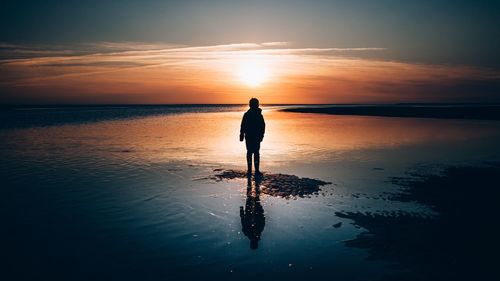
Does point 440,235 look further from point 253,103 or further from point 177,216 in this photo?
point 253,103

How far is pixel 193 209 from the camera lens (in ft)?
28.0

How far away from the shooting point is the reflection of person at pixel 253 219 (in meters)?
6.85

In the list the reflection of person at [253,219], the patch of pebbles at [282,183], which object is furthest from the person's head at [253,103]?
the reflection of person at [253,219]

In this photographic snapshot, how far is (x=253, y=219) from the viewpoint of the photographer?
25.6ft

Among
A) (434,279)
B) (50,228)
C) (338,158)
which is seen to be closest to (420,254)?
(434,279)

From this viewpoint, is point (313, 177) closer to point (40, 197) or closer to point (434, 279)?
point (434, 279)

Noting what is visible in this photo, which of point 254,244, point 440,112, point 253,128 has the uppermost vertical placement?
point 253,128

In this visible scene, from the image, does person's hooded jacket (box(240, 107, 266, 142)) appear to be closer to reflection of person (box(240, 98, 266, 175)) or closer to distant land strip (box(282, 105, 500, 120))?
reflection of person (box(240, 98, 266, 175))

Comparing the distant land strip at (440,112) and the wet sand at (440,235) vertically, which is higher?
the distant land strip at (440,112)

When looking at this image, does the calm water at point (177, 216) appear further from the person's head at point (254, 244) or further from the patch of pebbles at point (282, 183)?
the patch of pebbles at point (282, 183)

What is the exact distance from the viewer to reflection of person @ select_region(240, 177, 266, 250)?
685 centimetres

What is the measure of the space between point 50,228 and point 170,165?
7.62m

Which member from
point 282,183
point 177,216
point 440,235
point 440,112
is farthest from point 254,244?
point 440,112

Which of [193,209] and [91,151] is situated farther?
[91,151]
